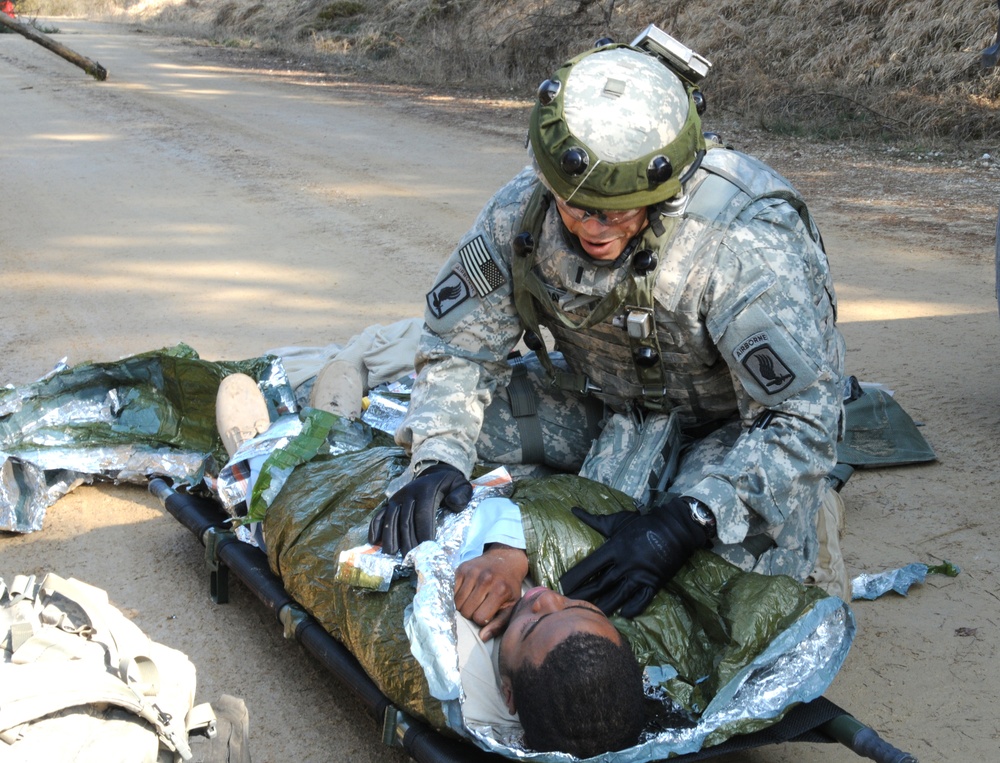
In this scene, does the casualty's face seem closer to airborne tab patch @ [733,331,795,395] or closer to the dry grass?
airborne tab patch @ [733,331,795,395]

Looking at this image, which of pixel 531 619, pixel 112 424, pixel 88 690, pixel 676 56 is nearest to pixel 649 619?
pixel 531 619

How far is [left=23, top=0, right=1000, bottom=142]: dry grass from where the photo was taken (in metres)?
8.40

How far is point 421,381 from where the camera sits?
298cm

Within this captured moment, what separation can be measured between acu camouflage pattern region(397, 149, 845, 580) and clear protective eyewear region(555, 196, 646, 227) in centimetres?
13

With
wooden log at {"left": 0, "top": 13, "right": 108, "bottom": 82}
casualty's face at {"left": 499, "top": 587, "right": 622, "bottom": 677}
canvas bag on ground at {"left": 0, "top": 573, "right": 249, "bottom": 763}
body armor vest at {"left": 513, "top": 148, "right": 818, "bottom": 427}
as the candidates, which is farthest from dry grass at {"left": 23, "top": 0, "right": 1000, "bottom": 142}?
canvas bag on ground at {"left": 0, "top": 573, "right": 249, "bottom": 763}

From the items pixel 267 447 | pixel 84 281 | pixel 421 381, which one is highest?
pixel 421 381

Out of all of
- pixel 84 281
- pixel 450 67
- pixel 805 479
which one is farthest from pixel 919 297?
pixel 450 67

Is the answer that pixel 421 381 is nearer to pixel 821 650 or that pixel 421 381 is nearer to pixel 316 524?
pixel 316 524

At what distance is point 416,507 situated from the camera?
2586mm

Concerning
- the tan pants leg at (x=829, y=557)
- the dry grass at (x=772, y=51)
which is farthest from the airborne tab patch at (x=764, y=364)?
the dry grass at (x=772, y=51)

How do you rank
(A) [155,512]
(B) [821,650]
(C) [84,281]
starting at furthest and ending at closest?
(C) [84,281] → (A) [155,512] → (B) [821,650]

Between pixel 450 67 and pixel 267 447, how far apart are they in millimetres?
10116

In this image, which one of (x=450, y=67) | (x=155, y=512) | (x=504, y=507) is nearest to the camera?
(x=504, y=507)

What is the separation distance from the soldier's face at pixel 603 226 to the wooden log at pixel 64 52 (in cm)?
1231
